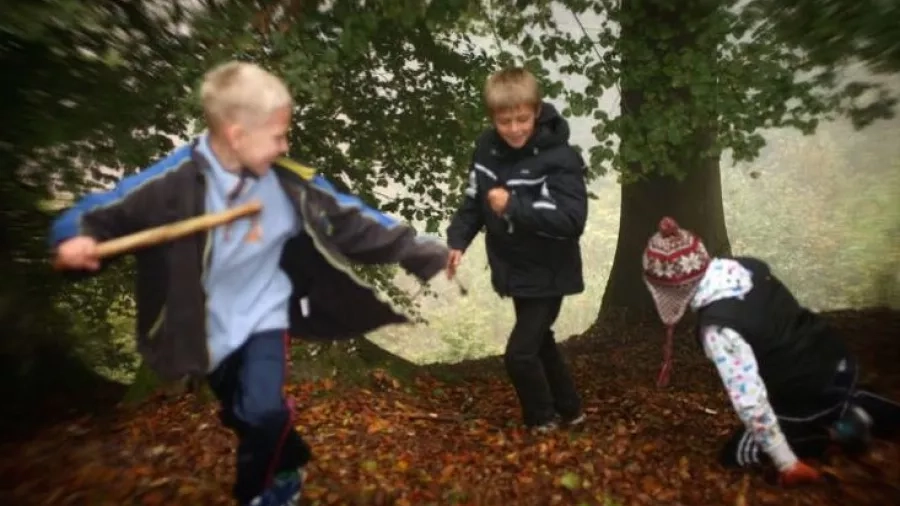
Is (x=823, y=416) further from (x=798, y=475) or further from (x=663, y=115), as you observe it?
(x=663, y=115)

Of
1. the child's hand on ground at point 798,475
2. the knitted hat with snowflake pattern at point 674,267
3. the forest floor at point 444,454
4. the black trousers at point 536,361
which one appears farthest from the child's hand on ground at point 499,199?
the child's hand on ground at point 798,475

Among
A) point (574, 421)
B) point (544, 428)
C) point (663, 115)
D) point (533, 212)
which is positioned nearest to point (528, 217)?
point (533, 212)

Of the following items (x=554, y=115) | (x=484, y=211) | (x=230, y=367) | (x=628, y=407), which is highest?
(x=554, y=115)

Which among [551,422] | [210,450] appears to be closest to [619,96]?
[551,422]

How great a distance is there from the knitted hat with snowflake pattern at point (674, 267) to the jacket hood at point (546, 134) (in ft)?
2.57

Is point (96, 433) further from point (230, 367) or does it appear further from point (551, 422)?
point (551, 422)

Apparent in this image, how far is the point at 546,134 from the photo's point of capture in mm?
4277

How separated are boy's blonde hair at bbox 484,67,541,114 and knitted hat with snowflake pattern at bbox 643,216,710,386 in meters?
0.96

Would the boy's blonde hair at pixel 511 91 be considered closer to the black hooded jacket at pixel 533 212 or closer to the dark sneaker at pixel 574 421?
the black hooded jacket at pixel 533 212

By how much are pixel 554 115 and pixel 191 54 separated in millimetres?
2048

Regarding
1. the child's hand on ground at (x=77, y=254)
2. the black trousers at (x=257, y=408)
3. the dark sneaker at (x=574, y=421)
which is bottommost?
the dark sneaker at (x=574, y=421)

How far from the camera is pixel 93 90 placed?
141 inches

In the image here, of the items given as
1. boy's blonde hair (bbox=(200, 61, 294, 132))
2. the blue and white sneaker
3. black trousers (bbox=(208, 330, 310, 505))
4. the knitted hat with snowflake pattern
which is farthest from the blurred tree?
the blue and white sneaker

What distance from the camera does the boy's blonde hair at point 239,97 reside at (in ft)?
9.73
